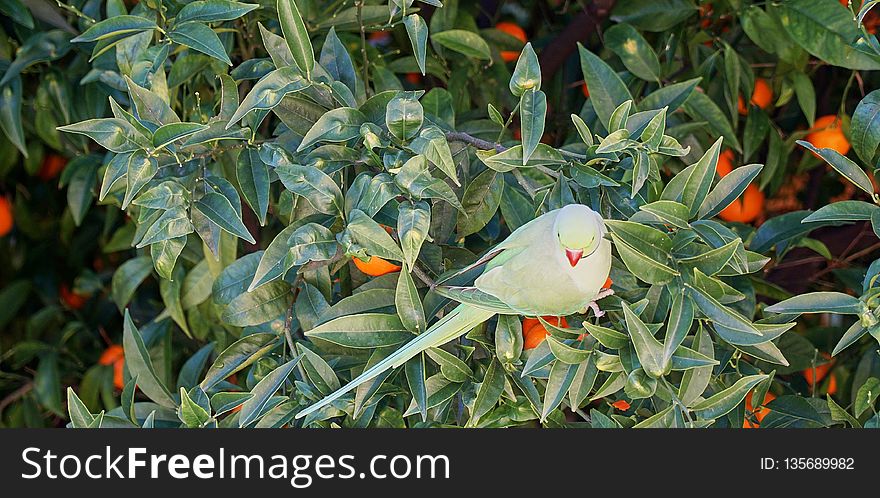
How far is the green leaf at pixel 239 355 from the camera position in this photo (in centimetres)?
70

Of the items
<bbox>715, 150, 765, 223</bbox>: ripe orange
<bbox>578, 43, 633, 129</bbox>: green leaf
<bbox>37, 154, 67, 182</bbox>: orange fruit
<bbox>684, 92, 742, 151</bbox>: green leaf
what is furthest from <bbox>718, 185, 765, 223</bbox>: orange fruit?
<bbox>37, 154, 67, 182</bbox>: orange fruit

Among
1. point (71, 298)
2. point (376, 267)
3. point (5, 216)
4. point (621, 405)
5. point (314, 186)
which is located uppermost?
point (314, 186)

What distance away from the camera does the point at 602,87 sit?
29.9 inches

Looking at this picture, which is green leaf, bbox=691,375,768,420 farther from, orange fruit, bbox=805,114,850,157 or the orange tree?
orange fruit, bbox=805,114,850,157

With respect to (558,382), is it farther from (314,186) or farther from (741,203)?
(741,203)

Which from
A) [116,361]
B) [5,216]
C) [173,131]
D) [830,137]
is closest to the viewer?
[173,131]

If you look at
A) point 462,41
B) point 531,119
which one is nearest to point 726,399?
point 531,119

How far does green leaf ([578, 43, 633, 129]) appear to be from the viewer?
2.47ft

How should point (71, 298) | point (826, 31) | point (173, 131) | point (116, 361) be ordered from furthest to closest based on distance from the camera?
1. point (71, 298)
2. point (116, 361)
3. point (826, 31)
4. point (173, 131)

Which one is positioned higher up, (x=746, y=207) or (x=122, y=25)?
(x=122, y=25)

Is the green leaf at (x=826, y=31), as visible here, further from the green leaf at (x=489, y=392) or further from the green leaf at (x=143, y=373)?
the green leaf at (x=143, y=373)

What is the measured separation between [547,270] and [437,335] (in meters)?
0.10

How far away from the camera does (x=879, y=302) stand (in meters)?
0.58
